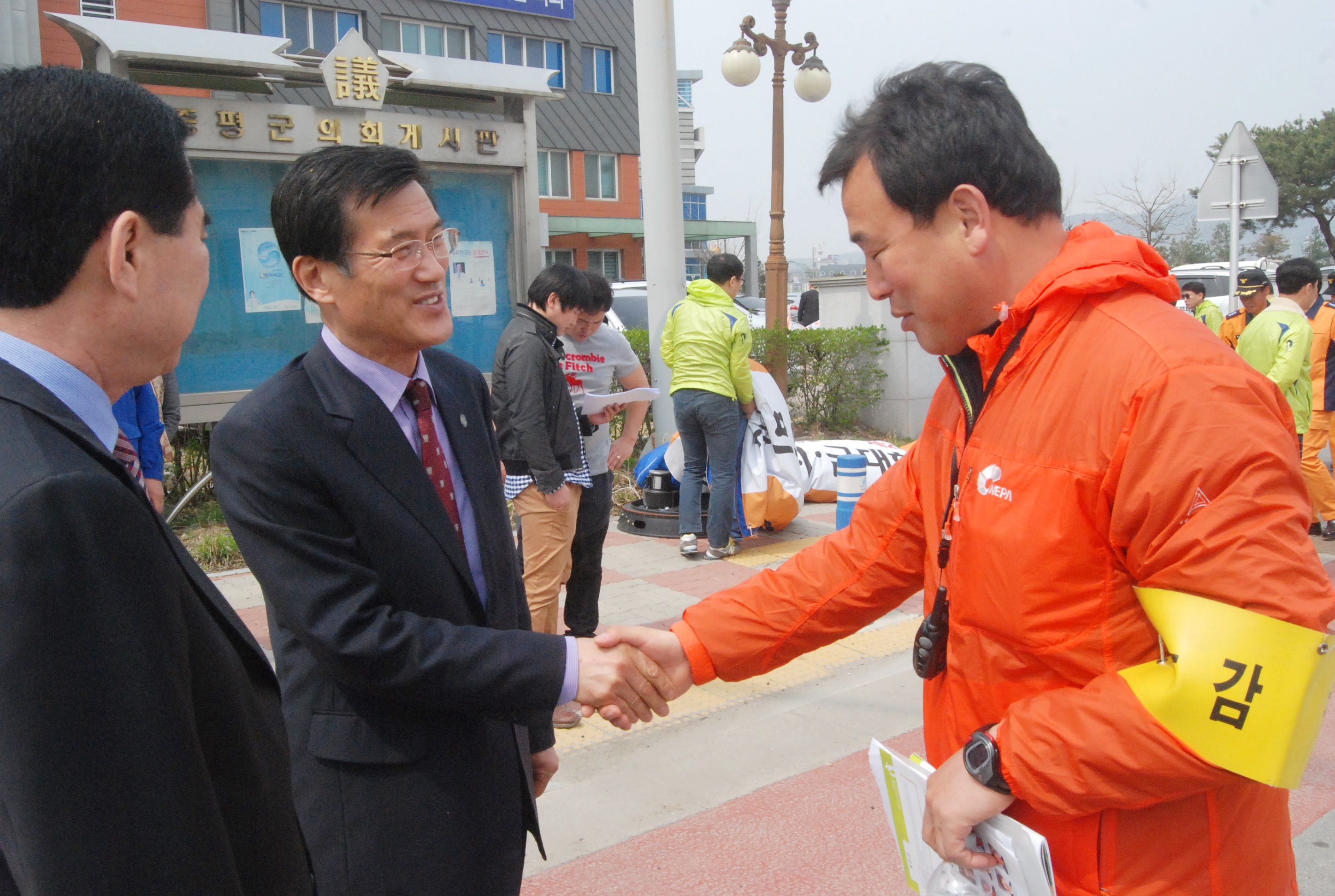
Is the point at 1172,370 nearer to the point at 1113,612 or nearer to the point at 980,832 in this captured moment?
the point at 1113,612

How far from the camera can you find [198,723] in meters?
1.11

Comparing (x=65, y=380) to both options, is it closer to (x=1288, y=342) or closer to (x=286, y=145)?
(x=286, y=145)

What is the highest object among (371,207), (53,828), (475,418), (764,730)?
(371,207)

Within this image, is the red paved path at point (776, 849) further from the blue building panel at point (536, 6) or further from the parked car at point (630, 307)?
the blue building panel at point (536, 6)

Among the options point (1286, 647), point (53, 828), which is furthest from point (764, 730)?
point (53, 828)

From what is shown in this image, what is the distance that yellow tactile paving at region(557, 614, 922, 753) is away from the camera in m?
4.42

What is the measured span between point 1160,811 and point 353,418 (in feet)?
4.96

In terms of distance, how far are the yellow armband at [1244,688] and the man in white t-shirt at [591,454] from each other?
385 centimetres

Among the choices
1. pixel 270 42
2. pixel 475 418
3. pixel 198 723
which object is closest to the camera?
pixel 198 723

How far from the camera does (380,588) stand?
187 cm

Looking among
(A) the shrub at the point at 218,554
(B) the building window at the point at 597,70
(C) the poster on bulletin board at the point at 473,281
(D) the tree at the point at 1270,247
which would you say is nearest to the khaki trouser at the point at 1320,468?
(C) the poster on bulletin board at the point at 473,281

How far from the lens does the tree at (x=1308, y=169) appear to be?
42.6m

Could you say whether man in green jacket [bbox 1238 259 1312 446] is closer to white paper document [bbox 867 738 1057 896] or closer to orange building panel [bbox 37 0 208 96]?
white paper document [bbox 867 738 1057 896]

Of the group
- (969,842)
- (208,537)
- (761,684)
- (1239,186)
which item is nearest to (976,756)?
(969,842)
